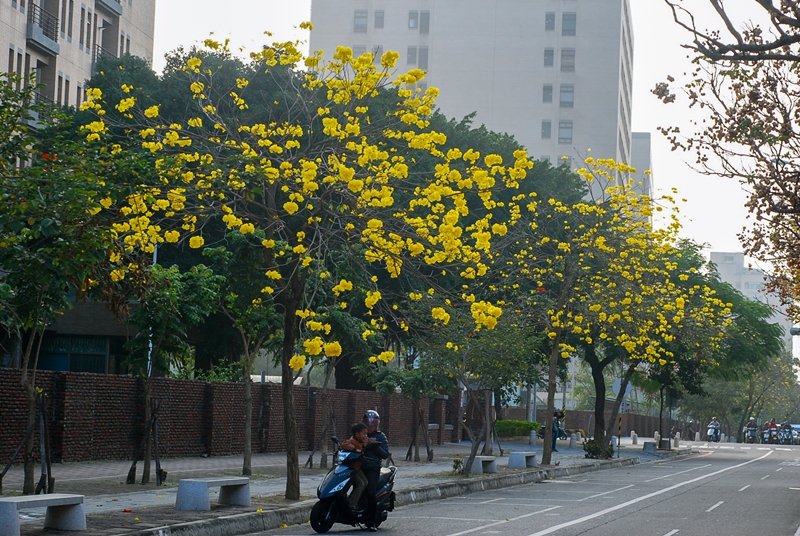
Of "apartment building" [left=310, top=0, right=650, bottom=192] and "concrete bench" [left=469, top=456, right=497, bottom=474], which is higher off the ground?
"apartment building" [left=310, top=0, right=650, bottom=192]

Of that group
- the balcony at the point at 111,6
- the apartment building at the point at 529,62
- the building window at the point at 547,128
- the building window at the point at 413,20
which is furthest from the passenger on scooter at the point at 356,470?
the building window at the point at 413,20

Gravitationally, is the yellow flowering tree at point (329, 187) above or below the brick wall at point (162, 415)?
above

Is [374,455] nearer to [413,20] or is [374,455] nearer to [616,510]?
[616,510]

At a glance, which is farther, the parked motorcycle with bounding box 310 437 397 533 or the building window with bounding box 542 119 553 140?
the building window with bounding box 542 119 553 140

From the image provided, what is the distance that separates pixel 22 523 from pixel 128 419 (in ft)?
49.3

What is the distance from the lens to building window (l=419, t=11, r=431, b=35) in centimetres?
10144

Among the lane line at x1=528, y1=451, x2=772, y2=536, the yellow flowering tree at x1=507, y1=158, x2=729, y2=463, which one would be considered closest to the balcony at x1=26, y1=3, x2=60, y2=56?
the yellow flowering tree at x1=507, y1=158, x2=729, y2=463

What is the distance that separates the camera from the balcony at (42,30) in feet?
153

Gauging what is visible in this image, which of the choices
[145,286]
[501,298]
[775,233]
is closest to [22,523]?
[145,286]

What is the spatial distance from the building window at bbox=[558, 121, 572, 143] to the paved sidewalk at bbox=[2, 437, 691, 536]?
211ft

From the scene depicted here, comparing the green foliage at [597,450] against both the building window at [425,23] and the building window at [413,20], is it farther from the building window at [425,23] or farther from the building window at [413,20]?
the building window at [413,20]

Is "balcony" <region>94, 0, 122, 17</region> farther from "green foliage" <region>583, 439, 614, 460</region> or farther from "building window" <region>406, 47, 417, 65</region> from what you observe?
"building window" <region>406, 47, 417, 65</region>

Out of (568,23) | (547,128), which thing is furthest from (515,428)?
(568,23)

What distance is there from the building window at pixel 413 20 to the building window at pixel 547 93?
38.6 ft
